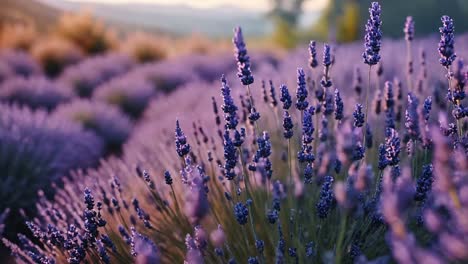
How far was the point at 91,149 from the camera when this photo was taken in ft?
14.2

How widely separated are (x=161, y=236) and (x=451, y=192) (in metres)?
1.72

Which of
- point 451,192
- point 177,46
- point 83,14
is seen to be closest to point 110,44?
point 83,14

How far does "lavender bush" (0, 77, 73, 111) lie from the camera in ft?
19.2

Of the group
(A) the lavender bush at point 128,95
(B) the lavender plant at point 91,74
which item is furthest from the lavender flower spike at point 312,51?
(B) the lavender plant at point 91,74

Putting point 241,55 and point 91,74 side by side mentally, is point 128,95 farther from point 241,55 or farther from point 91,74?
point 241,55

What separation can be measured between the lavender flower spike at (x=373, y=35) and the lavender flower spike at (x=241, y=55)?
18.7 inches

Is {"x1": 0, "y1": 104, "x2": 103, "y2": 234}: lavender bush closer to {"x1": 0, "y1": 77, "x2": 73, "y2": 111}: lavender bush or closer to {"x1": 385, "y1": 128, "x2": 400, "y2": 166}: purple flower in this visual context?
{"x1": 0, "y1": 77, "x2": 73, "y2": 111}: lavender bush

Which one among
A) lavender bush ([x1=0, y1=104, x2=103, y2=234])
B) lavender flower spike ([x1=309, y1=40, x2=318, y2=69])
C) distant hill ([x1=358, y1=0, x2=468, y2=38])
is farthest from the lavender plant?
distant hill ([x1=358, y1=0, x2=468, y2=38])

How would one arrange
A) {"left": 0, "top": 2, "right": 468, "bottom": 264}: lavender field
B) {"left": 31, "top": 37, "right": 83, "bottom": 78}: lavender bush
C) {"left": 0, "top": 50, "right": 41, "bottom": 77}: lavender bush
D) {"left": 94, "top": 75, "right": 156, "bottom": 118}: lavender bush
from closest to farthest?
{"left": 0, "top": 2, "right": 468, "bottom": 264}: lavender field → {"left": 94, "top": 75, "right": 156, "bottom": 118}: lavender bush → {"left": 0, "top": 50, "right": 41, "bottom": 77}: lavender bush → {"left": 31, "top": 37, "right": 83, "bottom": 78}: lavender bush

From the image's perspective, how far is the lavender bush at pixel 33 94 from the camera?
5863 mm

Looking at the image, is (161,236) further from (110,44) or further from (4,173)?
(110,44)

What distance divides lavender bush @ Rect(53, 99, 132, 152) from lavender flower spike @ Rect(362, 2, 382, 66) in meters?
3.68

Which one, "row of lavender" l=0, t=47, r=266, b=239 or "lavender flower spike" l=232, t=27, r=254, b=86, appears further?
"row of lavender" l=0, t=47, r=266, b=239

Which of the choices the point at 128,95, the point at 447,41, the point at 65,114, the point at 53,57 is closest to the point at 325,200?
the point at 447,41
